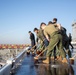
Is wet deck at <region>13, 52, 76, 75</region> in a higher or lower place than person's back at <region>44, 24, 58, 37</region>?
lower

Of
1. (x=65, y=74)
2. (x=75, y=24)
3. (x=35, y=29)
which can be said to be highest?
(x=75, y=24)

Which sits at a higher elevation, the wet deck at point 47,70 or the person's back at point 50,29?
the person's back at point 50,29

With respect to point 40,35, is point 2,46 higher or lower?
higher

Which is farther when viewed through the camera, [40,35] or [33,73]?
[40,35]

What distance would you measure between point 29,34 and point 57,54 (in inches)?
423

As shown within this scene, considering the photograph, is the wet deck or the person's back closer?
the wet deck

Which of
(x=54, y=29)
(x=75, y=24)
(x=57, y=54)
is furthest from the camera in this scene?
(x=75, y=24)

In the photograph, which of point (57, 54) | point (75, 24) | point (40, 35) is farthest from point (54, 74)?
point (75, 24)

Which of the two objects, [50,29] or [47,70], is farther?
[50,29]

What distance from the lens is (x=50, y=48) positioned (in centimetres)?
974

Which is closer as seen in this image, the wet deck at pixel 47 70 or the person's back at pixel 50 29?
the wet deck at pixel 47 70

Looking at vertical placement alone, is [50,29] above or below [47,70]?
above

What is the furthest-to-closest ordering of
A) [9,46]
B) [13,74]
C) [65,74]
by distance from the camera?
[9,46] < [13,74] < [65,74]

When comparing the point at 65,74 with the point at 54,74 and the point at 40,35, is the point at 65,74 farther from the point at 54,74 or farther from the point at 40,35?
the point at 40,35
